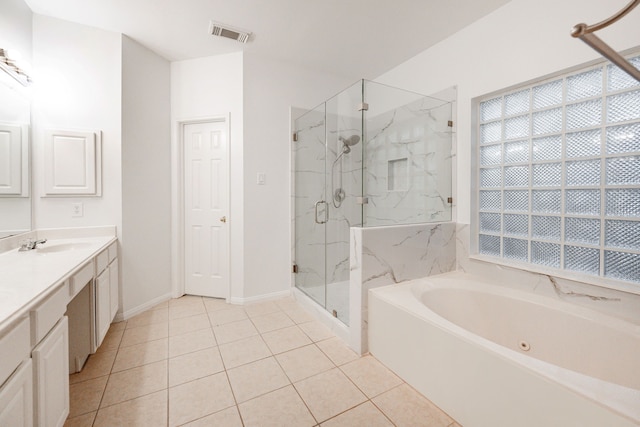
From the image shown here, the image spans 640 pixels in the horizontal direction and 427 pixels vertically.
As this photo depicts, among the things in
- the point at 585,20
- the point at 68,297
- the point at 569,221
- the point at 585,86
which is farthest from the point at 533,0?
the point at 68,297

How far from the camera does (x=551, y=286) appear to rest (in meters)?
1.71

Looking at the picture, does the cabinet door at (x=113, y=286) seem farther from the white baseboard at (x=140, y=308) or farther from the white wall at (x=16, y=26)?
the white wall at (x=16, y=26)

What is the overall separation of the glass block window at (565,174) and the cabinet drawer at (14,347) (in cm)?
261

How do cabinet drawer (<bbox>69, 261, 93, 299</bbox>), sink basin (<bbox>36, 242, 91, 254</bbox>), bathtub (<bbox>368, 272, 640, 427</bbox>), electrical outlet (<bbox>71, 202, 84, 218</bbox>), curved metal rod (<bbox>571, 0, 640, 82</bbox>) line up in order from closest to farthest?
curved metal rod (<bbox>571, 0, 640, 82</bbox>)
bathtub (<bbox>368, 272, 640, 427</bbox>)
cabinet drawer (<bbox>69, 261, 93, 299</bbox>)
sink basin (<bbox>36, 242, 91, 254</bbox>)
electrical outlet (<bbox>71, 202, 84, 218</bbox>)

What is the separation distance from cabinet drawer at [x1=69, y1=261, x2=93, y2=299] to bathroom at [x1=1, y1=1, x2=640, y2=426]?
84cm

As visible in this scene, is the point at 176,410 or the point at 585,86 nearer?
the point at 176,410

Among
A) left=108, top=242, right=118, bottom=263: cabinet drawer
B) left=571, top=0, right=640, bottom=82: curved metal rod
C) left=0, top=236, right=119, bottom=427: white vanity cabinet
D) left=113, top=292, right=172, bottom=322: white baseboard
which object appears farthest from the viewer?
left=113, top=292, right=172, bottom=322: white baseboard

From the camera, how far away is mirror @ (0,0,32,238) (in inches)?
66.7

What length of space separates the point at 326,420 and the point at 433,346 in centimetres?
65

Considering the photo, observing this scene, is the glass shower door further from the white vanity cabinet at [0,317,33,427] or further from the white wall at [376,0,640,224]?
the white vanity cabinet at [0,317,33,427]

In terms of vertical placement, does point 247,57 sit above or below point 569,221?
above

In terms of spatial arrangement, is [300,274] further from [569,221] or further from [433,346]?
[569,221]

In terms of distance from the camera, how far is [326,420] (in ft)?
4.28

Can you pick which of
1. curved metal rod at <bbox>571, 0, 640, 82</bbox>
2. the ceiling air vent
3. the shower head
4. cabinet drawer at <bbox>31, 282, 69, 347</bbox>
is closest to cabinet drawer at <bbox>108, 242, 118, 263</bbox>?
cabinet drawer at <bbox>31, 282, 69, 347</bbox>
